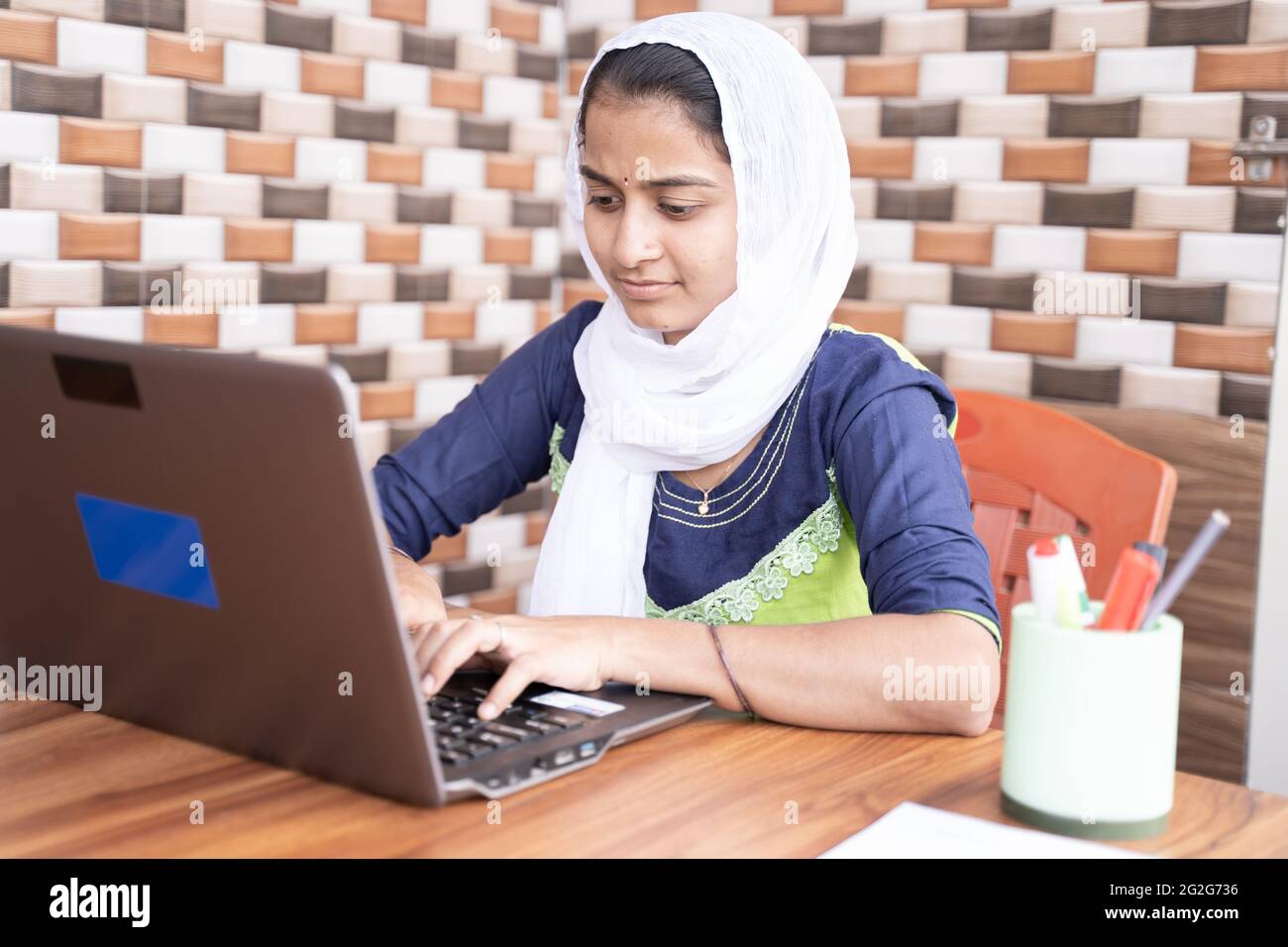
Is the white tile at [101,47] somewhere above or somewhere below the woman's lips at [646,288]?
above

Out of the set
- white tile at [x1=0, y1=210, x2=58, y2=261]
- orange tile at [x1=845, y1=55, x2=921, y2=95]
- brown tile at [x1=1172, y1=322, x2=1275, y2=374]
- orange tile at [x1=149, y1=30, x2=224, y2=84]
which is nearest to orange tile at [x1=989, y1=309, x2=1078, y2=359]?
brown tile at [x1=1172, y1=322, x2=1275, y2=374]

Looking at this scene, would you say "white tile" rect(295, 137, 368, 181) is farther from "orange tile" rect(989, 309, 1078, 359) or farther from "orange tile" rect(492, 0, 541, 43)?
"orange tile" rect(989, 309, 1078, 359)

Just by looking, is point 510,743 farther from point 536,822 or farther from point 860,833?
point 860,833

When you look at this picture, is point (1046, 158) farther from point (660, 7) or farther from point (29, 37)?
point (29, 37)

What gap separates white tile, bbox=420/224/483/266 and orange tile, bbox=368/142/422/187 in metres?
0.09

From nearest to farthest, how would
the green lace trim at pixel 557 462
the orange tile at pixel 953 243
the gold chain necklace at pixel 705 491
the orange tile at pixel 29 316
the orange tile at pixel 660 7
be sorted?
the gold chain necklace at pixel 705 491, the green lace trim at pixel 557 462, the orange tile at pixel 29 316, the orange tile at pixel 953 243, the orange tile at pixel 660 7

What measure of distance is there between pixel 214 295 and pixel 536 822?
146cm

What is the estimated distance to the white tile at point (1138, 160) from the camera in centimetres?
196

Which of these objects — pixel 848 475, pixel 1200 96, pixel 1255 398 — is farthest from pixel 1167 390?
pixel 848 475

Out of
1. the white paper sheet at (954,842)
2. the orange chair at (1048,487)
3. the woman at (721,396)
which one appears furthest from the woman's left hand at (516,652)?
the orange chair at (1048,487)

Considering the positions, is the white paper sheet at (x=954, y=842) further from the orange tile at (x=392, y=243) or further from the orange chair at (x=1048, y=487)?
the orange tile at (x=392, y=243)

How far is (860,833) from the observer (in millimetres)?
835

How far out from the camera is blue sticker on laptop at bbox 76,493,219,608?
836 mm

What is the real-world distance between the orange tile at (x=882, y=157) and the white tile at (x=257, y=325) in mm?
964
